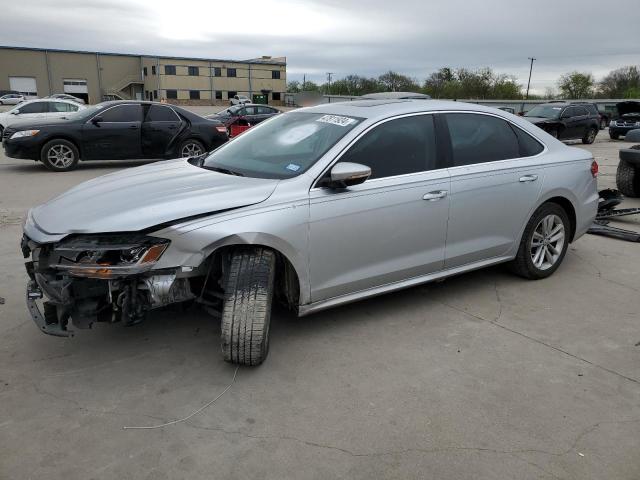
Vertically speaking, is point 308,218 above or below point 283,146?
below

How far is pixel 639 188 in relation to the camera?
858 centimetres

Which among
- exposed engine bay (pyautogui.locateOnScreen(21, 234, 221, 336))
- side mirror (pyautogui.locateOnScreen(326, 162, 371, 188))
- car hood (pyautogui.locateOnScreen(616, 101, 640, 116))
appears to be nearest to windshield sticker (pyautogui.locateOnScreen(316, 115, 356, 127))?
side mirror (pyautogui.locateOnScreen(326, 162, 371, 188))

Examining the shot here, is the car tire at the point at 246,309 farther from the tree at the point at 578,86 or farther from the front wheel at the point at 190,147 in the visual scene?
the tree at the point at 578,86

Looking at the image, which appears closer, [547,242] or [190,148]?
[547,242]

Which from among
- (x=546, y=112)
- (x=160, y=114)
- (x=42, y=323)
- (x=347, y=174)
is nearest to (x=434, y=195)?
(x=347, y=174)

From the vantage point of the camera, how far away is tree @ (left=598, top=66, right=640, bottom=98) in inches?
2452

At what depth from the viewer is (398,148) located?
396 centimetres

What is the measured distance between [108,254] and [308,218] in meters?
1.20

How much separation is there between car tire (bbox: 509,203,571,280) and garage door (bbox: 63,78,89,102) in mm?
78387

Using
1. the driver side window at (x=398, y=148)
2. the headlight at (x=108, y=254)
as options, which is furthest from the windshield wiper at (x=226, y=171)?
the headlight at (x=108, y=254)

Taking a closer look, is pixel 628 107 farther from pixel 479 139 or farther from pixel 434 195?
pixel 434 195

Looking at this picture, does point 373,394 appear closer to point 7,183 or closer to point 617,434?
point 617,434

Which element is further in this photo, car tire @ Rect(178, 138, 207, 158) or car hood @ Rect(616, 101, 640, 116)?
car hood @ Rect(616, 101, 640, 116)

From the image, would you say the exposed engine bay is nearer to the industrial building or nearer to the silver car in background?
the silver car in background
